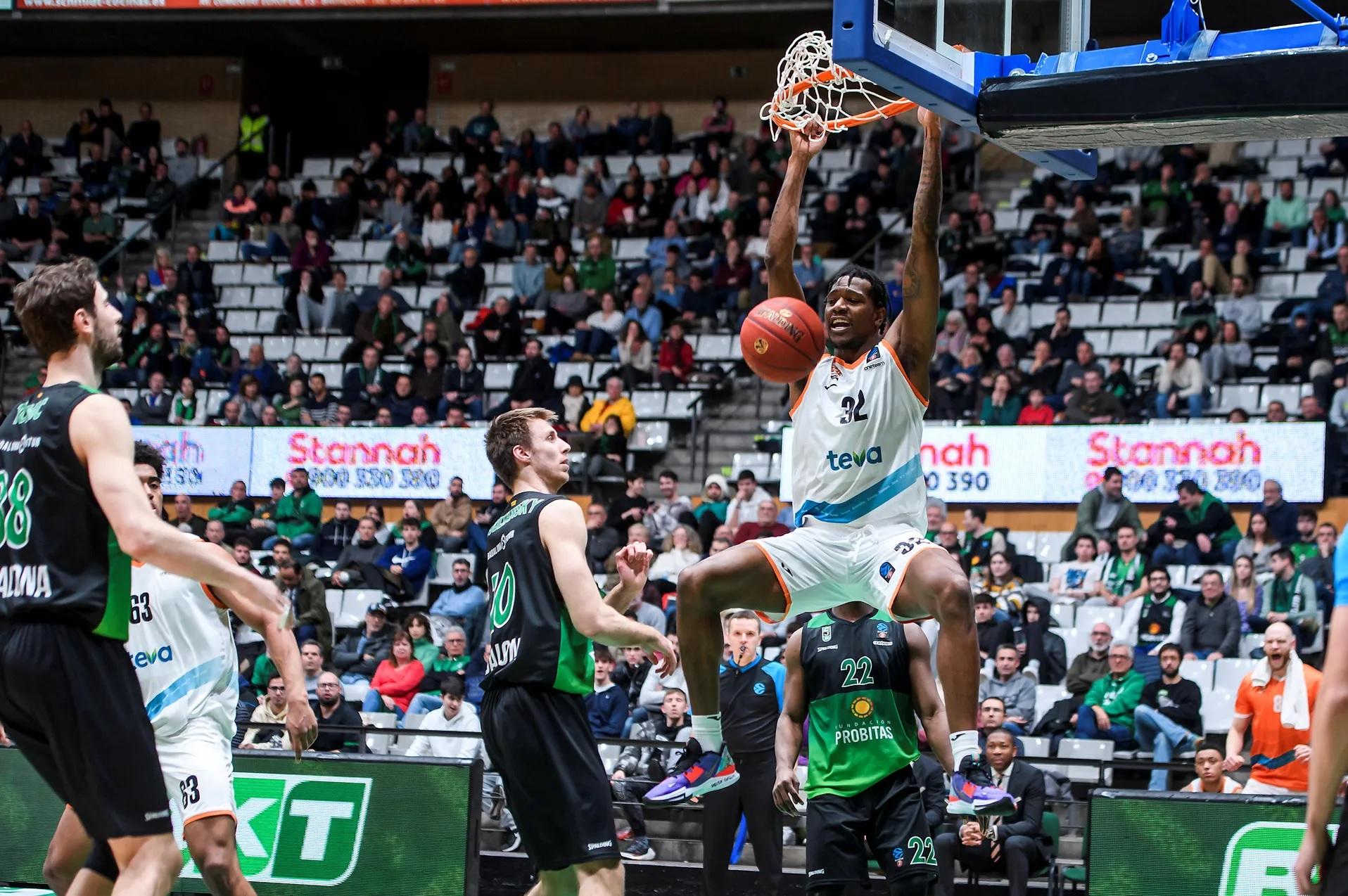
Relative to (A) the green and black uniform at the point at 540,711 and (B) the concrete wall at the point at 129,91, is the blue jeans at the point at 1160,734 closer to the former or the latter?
(A) the green and black uniform at the point at 540,711

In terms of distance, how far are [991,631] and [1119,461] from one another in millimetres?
3624

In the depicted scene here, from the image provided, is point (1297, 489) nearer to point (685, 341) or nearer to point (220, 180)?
point (685, 341)

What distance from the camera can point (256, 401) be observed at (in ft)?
62.4

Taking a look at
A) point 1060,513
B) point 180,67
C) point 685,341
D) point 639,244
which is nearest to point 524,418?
point 1060,513

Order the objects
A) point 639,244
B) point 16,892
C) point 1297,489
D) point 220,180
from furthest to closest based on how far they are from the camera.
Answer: point 220,180
point 639,244
point 1297,489
point 16,892

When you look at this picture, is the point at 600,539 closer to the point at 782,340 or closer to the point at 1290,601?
the point at 1290,601

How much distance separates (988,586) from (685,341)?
601 cm

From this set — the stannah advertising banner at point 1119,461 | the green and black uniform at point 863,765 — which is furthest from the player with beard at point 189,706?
the stannah advertising banner at point 1119,461

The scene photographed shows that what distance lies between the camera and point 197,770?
6.37 metres

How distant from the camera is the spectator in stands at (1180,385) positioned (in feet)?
51.3

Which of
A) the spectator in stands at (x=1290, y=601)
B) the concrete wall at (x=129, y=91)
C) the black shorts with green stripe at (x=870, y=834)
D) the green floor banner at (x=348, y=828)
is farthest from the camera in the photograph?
the concrete wall at (x=129, y=91)

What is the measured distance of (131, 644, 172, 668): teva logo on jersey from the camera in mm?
6508

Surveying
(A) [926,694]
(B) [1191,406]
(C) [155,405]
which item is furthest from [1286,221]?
(C) [155,405]

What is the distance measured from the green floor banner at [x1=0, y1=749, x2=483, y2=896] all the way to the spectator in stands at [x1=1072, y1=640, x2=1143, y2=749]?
5.18 meters
